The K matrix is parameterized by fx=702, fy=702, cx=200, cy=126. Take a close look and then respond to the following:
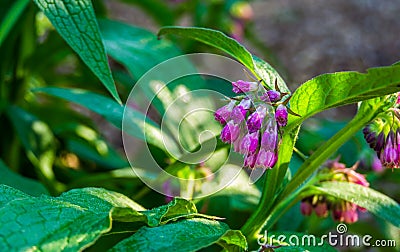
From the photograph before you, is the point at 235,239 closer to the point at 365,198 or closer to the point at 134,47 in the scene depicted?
the point at 365,198

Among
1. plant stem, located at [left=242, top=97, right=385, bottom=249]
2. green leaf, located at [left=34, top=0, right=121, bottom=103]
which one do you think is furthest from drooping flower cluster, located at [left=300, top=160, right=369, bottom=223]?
green leaf, located at [left=34, top=0, right=121, bottom=103]

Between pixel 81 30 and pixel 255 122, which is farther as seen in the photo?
pixel 81 30

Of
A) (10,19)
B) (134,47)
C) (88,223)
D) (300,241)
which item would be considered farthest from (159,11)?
(88,223)

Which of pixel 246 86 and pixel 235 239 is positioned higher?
pixel 246 86

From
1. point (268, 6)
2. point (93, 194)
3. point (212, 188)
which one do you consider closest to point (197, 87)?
point (212, 188)

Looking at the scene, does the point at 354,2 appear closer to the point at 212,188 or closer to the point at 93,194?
the point at 212,188
